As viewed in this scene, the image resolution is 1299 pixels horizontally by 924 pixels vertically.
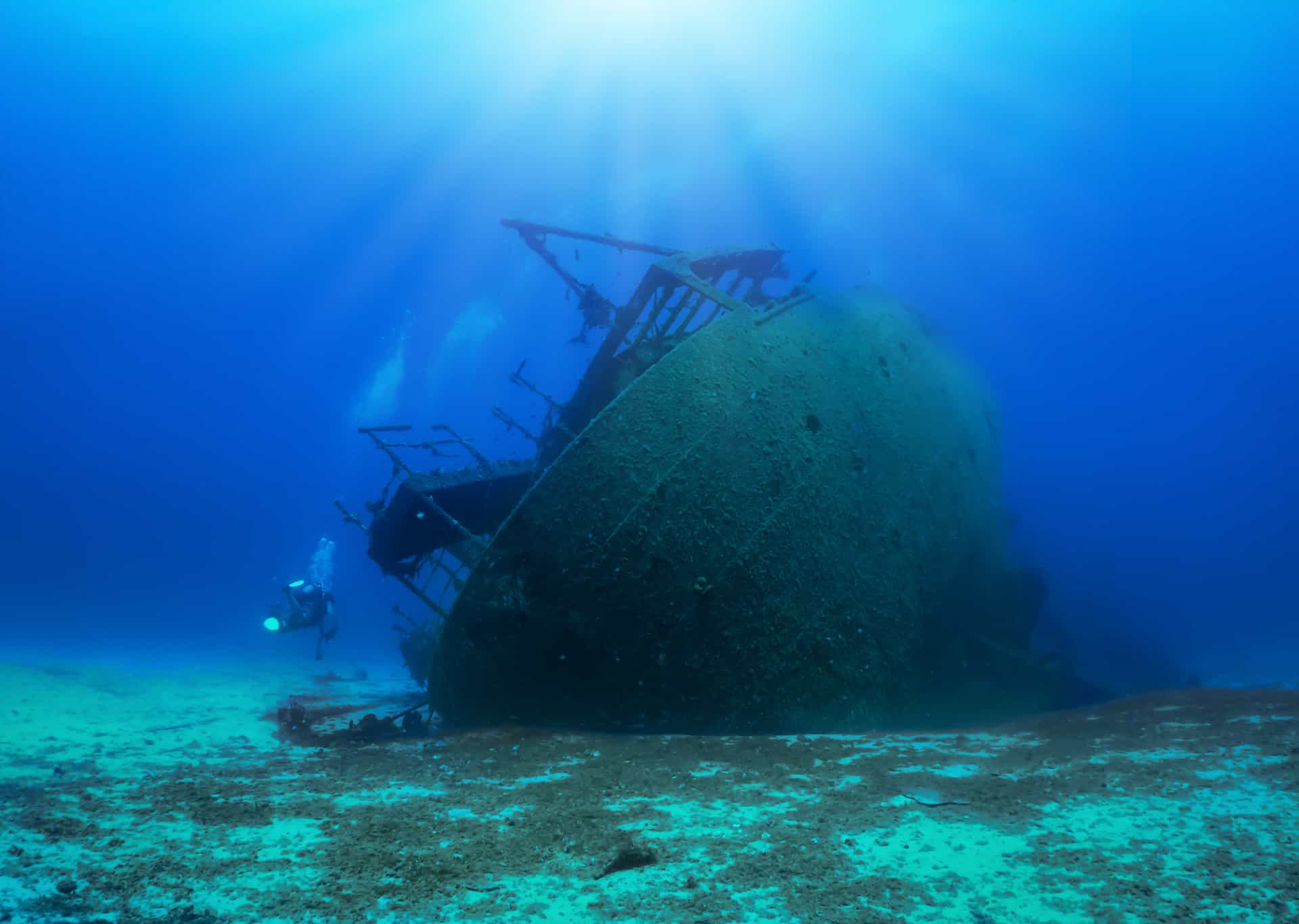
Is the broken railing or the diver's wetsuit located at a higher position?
the broken railing

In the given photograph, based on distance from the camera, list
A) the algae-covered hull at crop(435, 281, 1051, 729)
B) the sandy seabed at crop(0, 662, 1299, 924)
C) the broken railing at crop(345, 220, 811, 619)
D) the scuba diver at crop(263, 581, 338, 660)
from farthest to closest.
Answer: the scuba diver at crop(263, 581, 338, 660), the broken railing at crop(345, 220, 811, 619), the algae-covered hull at crop(435, 281, 1051, 729), the sandy seabed at crop(0, 662, 1299, 924)

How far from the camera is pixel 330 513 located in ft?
499

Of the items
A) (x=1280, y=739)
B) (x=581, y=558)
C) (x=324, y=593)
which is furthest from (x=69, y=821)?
(x=324, y=593)

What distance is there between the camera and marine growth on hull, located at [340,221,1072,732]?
5.85 meters

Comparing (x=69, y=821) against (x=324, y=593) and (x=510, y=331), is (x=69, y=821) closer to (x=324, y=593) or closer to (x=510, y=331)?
(x=324, y=593)

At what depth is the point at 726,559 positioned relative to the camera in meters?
5.95

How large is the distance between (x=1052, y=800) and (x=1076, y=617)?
72.2 ft

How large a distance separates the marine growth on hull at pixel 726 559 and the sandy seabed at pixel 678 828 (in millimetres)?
563

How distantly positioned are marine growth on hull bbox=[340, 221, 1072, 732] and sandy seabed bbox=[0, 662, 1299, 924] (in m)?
0.56

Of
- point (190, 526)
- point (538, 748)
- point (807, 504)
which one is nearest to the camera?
point (538, 748)

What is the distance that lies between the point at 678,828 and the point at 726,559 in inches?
108

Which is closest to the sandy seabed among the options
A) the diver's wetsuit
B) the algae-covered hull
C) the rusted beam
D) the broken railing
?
the algae-covered hull

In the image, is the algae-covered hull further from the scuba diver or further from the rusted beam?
the scuba diver

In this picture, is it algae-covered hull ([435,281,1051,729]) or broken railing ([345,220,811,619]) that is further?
broken railing ([345,220,811,619])
